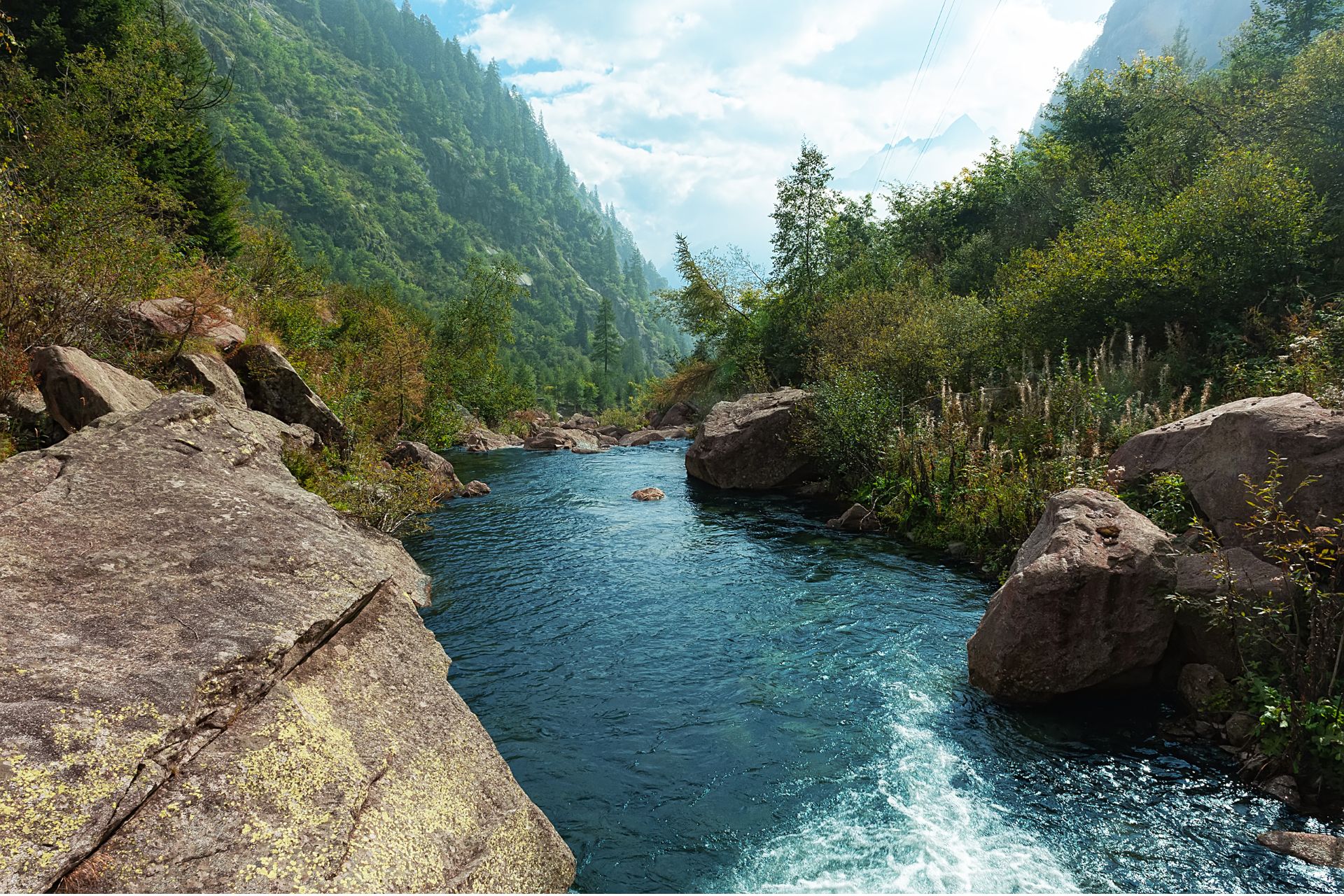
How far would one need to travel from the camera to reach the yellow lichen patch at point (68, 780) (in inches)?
112

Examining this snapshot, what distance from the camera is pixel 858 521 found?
16.6m

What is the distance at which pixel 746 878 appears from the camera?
218 inches

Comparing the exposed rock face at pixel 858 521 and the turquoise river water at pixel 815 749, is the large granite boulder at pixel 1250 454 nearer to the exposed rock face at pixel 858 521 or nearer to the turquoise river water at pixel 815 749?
the turquoise river water at pixel 815 749

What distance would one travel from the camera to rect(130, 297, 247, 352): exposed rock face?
13336 mm

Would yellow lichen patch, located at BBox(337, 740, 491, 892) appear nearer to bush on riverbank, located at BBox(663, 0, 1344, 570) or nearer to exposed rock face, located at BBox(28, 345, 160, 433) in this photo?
exposed rock face, located at BBox(28, 345, 160, 433)

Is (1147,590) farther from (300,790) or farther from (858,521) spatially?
(858,521)

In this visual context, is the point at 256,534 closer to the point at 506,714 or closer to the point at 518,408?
the point at 506,714

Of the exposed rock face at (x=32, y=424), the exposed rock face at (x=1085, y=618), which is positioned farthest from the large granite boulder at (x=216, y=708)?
the exposed rock face at (x=1085, y=618)

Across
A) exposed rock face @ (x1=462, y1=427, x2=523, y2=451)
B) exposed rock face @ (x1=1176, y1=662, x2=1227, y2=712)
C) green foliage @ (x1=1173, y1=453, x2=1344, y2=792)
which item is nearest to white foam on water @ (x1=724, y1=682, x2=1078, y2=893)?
green foliage @ (x1=1173, y1=453, x2=1344, y2=792)

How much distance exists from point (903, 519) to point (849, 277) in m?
21.1

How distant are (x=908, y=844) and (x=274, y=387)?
16229 millimetres

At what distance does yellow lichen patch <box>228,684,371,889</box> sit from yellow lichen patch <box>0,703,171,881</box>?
0.53 m

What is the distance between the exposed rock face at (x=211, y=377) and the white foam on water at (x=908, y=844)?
12.1 metres

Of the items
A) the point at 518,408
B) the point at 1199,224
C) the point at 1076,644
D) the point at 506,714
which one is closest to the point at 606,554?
the point at 506,714
